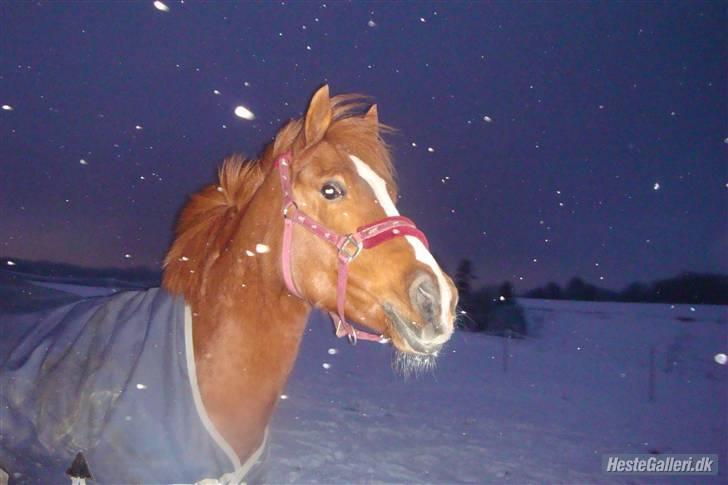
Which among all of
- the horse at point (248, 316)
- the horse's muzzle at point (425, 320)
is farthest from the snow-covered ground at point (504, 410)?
the horse at point (248, 316)

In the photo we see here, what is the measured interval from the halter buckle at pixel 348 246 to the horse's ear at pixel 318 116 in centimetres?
58

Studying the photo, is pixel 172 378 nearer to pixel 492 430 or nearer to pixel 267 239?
pixel 267 239

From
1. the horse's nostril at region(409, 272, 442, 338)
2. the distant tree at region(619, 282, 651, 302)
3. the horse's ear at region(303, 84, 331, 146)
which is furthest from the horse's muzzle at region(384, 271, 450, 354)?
the distant tree at region(619, 282, 651, 302)

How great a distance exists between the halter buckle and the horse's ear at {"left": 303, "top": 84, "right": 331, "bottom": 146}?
1.89 feet

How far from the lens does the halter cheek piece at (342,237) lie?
6.83ft

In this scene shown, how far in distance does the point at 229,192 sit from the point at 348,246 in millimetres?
933

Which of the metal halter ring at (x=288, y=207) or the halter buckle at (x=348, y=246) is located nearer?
the halter buckle at (x=348, y=246)

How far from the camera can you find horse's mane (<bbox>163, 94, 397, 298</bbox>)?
8.04 ft

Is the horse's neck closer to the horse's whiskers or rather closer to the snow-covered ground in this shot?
the horse's whiskers

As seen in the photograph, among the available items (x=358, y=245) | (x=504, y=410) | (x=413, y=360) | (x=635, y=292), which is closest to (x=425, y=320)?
(x=413, y=360)

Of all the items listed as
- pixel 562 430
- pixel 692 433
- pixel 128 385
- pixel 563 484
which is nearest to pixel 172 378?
pixel 128 385

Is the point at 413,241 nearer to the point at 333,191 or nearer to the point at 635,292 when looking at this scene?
the point at 333,191

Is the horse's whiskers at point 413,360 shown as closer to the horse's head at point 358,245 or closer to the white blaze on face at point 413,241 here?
the horse's head at point 358,245

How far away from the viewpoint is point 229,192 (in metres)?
2.69
